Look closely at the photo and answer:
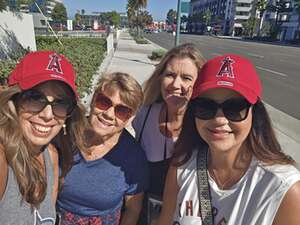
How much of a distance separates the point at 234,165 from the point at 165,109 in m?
0.91

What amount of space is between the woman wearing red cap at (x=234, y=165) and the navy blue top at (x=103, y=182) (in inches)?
15.4

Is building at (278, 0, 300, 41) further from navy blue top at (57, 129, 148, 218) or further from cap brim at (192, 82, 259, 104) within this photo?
cap brim at (192, 82, 259, 104)

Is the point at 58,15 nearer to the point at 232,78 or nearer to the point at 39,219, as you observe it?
the point at 39,219

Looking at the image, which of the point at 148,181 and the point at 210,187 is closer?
the point at 210,187

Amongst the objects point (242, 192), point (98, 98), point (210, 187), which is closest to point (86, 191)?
point (98, 98)

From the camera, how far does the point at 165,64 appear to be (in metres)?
2.56

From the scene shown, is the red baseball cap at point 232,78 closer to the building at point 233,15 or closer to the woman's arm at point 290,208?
the woman's arm at point 290,208

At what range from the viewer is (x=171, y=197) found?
187 centimetres

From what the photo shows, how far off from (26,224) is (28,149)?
381 mm

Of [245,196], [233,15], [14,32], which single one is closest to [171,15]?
[233,15]

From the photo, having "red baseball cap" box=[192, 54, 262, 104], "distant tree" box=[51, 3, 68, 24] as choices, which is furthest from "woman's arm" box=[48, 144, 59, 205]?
"distant tree" box=[51, 3, 68, 24]

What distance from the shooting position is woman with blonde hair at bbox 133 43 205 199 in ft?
7.41

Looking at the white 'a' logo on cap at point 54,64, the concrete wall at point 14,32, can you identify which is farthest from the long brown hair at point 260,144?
the concrete wall at point 14,32

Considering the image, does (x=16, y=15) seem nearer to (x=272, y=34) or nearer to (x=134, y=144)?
(x=134, y=144)
